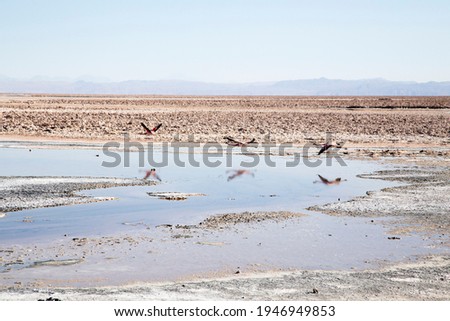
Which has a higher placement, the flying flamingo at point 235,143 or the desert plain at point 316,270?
the desert plain at point 316,270

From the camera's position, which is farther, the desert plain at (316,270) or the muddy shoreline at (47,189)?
the muddy shoreline at (47,189)

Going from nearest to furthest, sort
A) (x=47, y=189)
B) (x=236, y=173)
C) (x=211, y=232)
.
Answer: (x=211, y=232) < (x=47, y=189) < (x=236, y=173)

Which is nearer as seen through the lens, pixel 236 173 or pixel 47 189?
pixel 47 189

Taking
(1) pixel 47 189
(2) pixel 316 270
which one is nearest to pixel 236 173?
(1) pixel 47 189

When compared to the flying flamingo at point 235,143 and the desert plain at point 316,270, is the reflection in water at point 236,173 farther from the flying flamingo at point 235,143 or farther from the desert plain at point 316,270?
the flying flamingo at point 235,143

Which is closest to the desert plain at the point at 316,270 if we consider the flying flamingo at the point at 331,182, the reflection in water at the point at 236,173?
the flying flamingo at the point at 331,182

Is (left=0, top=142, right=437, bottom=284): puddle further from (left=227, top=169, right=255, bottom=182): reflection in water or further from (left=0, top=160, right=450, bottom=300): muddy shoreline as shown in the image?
(left=0, top=160, right=450, bottom=300): muddy shoreline

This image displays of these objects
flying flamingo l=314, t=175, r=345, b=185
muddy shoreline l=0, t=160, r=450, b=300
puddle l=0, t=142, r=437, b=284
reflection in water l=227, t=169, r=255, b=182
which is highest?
muddy shoreline l=0, t=160, r=450, b=300

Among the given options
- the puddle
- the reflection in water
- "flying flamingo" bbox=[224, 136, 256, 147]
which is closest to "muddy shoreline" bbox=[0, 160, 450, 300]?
the puddle

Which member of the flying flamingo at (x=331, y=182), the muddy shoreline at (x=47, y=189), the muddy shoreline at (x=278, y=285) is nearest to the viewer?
the muddy shoreline at (x=278, y=285)

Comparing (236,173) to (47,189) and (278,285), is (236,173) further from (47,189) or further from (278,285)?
(278,285)

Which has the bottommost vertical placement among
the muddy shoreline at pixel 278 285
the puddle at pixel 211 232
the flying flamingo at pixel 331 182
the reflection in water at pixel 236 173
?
the reflection in water at pixel 236 173

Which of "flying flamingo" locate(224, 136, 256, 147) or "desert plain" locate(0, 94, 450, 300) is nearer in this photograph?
"desert plain" locate(0, 94, 450, 300)
